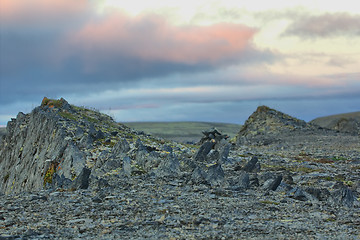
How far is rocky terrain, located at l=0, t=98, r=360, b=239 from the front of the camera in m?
11.8

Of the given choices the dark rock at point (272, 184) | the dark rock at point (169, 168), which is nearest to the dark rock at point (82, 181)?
the dark rock at point (169, 168)

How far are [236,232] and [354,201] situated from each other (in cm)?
663

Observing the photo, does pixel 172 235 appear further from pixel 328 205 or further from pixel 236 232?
pixel 328 205

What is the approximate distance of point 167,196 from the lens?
15430mm

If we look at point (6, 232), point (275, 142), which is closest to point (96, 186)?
point (6, 232)

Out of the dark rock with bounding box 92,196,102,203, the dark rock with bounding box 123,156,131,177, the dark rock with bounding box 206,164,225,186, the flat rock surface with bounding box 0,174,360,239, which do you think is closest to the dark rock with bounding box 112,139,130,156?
the dark rock with bounding box 123,156,131,177

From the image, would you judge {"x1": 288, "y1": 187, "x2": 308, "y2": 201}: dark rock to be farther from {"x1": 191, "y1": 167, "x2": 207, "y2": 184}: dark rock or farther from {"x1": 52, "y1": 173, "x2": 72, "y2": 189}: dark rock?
{"x1": 52, "y1": 173, "x2": 72, "y2": 189}: dark rock

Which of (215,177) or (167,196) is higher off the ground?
(215,177)

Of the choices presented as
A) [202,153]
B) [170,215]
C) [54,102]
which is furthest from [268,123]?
[170,215]

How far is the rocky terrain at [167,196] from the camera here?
11.8 metres

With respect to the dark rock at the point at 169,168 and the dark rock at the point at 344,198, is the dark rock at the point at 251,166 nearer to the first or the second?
the dark rock at the point at 169,168

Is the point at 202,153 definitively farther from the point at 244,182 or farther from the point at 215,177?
the point at 244,182

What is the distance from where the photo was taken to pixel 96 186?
17.5 metres

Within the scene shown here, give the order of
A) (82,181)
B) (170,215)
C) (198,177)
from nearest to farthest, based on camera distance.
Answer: (170,215)
(82,181)
(198,177)
